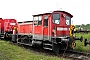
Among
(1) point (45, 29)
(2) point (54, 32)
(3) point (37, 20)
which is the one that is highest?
(3) point (37, 20)

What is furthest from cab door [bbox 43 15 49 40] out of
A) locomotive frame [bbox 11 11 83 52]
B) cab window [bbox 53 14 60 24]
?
cab window [bbox 53 14 60 24]

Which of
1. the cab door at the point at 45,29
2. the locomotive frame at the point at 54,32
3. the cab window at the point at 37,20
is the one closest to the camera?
the locomotive frame at the point at 54,32

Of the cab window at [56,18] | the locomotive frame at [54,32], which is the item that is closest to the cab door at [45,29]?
the locomotive frame at [54,32]

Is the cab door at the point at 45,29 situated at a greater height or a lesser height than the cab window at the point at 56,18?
lesser

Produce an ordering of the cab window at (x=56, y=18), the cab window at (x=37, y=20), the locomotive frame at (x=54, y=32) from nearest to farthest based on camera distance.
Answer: the locomotive frame at (x=54, y=32) → the cab window at (x=56, y=18) → the cab window at (x=37, y=20)

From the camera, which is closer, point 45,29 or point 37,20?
point 45,29

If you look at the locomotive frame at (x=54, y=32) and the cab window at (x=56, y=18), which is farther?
→ the cab window at (x=56, y=18)

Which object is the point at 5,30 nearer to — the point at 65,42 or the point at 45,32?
the point at 45,32

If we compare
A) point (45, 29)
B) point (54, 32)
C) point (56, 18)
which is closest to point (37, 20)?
point (45, 29)

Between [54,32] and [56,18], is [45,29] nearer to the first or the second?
[54,32]

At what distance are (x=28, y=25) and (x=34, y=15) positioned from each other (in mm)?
2547

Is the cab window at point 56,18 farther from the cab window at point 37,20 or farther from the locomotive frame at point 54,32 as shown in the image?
the cab window at point 37,20

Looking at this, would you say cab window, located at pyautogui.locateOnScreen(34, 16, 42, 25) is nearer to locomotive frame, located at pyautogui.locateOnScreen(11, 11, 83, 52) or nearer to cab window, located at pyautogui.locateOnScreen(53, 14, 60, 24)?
locomotive frame, located at pyautogui.locateOnScreen(11, 11, 83, 52)

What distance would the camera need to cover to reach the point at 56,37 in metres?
13.8
